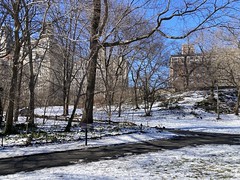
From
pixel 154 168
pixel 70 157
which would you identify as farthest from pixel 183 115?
pixel 154 168

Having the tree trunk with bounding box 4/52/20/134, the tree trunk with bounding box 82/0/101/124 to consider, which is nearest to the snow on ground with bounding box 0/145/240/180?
the tree trunk with bounding box 4/52/20/134

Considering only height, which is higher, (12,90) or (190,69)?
(190,69)

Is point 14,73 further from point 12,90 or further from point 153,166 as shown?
point 153,166

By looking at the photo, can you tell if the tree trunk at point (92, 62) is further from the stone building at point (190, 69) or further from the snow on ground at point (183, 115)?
the stone building at point (190, 69)

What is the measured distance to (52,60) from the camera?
2138cm

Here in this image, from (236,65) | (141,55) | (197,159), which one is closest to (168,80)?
(141,55)

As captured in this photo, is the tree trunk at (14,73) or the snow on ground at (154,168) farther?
the tree trunk at (14,73)

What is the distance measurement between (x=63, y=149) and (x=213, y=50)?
1115 inches

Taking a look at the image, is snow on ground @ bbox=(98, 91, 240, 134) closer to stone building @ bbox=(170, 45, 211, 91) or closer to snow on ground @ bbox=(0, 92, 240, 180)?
stone building @ bbox=(170, 45, 211, 91)

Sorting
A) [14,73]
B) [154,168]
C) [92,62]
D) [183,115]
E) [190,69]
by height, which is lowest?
[154,168]

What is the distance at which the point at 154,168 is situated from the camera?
6770 millimetres

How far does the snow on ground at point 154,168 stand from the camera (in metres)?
6.00

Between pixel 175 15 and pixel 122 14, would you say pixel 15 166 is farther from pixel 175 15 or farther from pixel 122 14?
pixel 175 15

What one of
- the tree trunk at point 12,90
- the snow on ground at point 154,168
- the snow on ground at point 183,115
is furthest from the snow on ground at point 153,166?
the snow on ground at point 183,115
